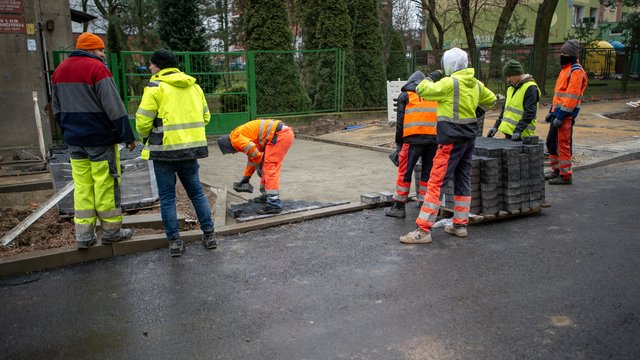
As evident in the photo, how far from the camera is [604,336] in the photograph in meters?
3.55

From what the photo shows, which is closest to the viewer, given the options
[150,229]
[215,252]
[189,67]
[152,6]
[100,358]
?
[100,358]

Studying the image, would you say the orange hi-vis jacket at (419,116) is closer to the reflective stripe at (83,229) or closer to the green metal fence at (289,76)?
the reflective stripe at (83,229)

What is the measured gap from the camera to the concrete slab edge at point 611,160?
9330 mm

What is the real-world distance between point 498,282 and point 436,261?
68cm

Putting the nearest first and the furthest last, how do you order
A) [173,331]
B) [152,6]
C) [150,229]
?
1. [173,331]
2. [150,229]
3. [152,6]

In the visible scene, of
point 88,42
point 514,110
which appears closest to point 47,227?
point 88,42

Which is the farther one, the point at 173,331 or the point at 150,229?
the point at 150,229

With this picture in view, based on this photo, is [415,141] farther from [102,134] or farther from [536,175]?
[102,134]

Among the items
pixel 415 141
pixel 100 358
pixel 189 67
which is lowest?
pixel 100 358

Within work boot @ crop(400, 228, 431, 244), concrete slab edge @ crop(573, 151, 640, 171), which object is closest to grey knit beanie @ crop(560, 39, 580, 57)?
concrete slab edge @ crop(573, 151, 640, 171)

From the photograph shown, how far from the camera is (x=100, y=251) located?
211 inches

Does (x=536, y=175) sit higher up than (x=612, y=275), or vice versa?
(x=536, y=175)

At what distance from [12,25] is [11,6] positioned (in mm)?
336

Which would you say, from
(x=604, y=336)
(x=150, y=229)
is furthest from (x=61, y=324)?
(x=604, y=336)
